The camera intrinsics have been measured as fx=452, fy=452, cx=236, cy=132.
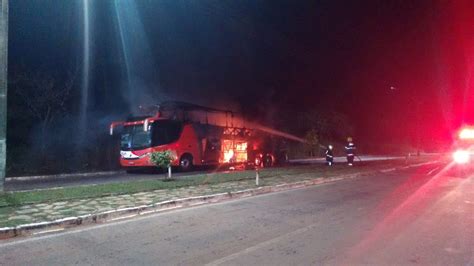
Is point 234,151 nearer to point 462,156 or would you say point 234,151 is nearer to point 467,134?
point 462,156

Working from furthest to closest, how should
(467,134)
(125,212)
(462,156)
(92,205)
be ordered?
(462,156) < (467,134) < (92,205) < (125,212)

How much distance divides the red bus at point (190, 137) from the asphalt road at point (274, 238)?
10.0 meters

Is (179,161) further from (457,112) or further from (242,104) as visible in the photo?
(457,112)

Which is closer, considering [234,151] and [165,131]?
[165,131]

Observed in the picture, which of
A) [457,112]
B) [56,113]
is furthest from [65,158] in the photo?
[457,112]

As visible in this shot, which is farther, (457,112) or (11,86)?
(457,112)

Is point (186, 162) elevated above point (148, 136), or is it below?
below

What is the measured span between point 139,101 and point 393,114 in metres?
53.4

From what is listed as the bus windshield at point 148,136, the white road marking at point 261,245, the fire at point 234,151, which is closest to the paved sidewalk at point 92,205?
the white road marking at point 261,245

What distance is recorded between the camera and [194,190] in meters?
14.5

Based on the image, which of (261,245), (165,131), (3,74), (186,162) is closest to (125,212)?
(261,245)

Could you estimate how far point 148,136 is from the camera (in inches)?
924

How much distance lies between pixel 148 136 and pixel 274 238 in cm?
1643

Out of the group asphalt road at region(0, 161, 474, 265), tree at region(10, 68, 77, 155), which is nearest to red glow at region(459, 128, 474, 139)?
asphalt road at region(0, 161, 474, 265)
